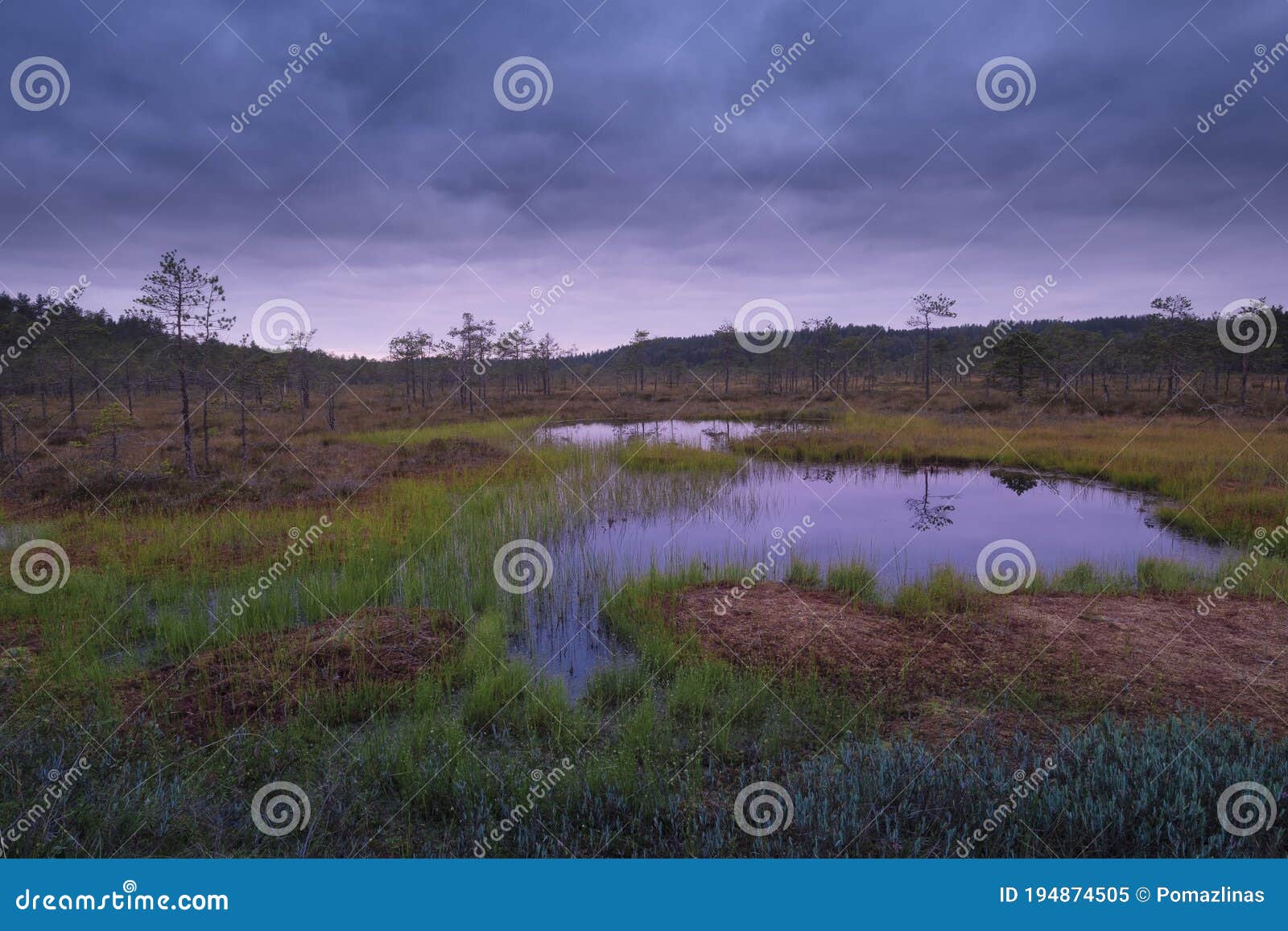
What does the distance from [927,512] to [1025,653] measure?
969 cm

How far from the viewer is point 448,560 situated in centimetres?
1089

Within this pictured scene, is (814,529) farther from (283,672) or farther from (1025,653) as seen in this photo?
(283,672)

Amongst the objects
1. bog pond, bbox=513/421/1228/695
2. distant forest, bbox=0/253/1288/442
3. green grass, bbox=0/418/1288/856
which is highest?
distant forest, bbox=0/253/1288/442

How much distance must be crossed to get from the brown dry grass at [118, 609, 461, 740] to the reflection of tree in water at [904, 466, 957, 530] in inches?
462

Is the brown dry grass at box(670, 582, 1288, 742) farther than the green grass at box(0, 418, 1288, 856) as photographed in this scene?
Yes

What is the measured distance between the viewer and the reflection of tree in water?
15023 millimetres

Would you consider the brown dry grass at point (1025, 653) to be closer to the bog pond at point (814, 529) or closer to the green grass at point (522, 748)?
the green grass at point (522, 748)

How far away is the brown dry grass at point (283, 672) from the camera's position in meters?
5.76

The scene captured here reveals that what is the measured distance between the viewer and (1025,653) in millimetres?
7328

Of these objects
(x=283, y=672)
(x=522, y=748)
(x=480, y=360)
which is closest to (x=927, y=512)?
(x=522, y=748)

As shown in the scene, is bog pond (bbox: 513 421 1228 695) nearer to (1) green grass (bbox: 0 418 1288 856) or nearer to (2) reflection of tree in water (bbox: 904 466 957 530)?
(2) reflection of tree in water (bbox: 904 466 957 530)

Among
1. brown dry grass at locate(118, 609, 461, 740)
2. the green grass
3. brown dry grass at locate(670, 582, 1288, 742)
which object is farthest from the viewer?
brown dry grass at locate(670, 582, 1288, 742)

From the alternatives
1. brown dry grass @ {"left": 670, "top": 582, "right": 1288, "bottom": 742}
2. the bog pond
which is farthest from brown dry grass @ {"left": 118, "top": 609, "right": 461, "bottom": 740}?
brown dry grass @ {"left": 670, "top": 582, "right": 1288, "bottom": 742}

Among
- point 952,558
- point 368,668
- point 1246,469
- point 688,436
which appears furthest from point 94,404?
point 1246,469
